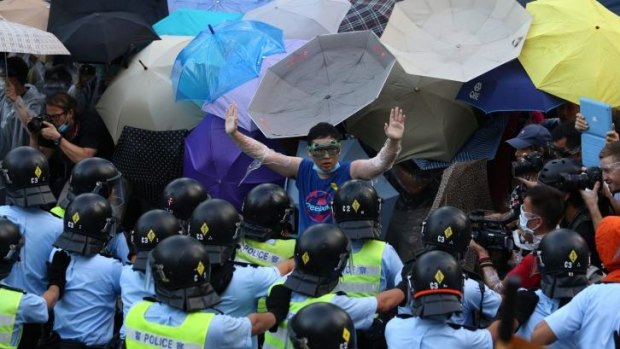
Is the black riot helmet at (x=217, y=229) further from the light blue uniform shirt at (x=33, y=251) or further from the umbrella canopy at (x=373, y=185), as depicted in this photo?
the umbrella canopy at (x=373, y=185)

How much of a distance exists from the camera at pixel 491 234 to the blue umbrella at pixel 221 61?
275 centimetres

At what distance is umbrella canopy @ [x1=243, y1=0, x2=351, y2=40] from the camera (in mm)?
11125

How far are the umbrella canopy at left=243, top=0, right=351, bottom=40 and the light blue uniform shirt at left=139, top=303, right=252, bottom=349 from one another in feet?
15.7

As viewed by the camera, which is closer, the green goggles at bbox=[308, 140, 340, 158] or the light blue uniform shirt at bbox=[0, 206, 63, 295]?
the light blue uniform shirt at bbox=[0, 206, 63, 295]

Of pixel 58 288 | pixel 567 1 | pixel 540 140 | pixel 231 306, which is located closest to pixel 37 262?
pixel 58 288

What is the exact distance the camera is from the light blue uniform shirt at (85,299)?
26.4 feet

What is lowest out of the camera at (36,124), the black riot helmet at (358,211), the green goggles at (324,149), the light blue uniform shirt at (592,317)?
the camera at (36,124)

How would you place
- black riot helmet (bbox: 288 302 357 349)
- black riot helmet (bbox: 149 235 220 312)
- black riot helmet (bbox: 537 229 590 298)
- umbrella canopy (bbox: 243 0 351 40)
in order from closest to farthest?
black riot helmet (bbox: 288 302 357 349)
black riot helmet (bbox: 149 235 220 312)
black riot helmet (bbox: 537 229 590 298)
umbrella canopy (bbox: 243 0 351 40)

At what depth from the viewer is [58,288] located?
26.2 feet

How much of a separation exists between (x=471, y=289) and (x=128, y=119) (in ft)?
15.2

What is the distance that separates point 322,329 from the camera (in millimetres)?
5898

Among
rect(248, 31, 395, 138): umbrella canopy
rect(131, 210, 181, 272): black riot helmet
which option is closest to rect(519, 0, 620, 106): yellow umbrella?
rect(248, 31, 395, 138): umbrella canopy

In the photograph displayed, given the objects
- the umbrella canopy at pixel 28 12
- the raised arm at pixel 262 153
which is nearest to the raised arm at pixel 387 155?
the raised arm at pixel 262 153

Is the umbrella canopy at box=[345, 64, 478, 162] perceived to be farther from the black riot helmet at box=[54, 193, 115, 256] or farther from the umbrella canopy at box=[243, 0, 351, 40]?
the black riot helmet at box=[54, 193, 115, 256]
